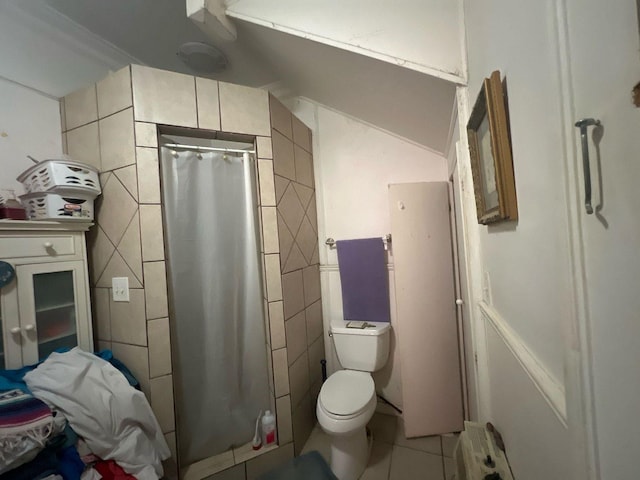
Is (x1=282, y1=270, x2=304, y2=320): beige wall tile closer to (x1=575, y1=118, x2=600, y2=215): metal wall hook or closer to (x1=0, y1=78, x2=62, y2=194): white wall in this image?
(x1=575, y1=118, x2=600, y2=215): metal wall hook

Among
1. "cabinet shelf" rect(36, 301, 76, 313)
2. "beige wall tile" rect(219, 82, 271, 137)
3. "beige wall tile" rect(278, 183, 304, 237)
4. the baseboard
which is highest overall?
"beige wall tile" rect(219, 82, 271, 137)

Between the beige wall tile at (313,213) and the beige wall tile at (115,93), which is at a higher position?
the beige wall tile at (115,93)

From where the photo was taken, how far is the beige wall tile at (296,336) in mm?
1424

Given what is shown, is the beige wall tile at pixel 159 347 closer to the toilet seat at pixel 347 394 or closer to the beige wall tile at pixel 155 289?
the beige wall tile at pixel 155 289

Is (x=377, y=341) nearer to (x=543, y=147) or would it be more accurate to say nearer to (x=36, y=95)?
(x=543, y=147)

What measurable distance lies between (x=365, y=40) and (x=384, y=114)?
538mm

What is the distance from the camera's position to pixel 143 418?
3.40 feet

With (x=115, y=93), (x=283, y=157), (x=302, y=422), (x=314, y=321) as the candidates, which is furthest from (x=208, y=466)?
(x=115, y=93)

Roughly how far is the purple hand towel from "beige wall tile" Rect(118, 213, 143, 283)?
3.85ft

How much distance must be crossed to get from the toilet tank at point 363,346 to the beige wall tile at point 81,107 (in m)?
1.83

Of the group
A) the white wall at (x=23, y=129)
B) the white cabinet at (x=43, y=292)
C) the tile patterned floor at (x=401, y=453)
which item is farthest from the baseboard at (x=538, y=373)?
the white wall at (x=23, y=129)

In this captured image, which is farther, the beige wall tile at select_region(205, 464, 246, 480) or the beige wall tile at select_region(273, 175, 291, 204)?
the beige wall tile at select_region(273, 175, 291, 204)

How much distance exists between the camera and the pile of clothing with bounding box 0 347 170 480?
765 mm

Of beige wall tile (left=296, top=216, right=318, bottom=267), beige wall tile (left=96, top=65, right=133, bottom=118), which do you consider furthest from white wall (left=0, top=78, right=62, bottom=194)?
beige wall tile (left=296, top=216, right=318, bottom=267)
